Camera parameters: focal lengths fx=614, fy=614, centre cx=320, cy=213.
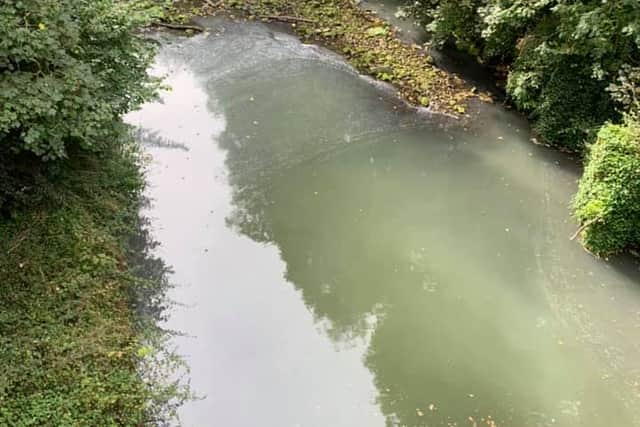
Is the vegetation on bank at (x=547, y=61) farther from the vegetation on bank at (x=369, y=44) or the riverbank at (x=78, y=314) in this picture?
the riverbank at (x=78, y=314)

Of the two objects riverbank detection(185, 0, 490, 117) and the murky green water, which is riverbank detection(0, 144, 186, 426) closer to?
the murky green water

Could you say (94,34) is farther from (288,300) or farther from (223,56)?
(223,56)

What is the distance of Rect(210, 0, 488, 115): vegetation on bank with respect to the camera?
37.6 ft

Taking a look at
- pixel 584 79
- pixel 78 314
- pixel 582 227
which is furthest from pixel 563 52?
pixel 78 314

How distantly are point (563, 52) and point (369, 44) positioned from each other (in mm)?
4408

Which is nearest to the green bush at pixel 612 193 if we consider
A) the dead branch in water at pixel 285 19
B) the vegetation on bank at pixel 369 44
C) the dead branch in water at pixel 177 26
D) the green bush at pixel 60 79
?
the vegetation on bank at pixel 369 44

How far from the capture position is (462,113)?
11.0 m

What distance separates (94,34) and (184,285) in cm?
305

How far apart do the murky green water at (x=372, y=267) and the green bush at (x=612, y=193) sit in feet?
1.09

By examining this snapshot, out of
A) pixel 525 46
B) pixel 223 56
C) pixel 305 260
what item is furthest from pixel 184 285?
pixel 525 46

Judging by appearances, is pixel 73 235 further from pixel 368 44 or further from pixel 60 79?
pixel 368 44

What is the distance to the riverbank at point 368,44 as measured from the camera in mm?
11453

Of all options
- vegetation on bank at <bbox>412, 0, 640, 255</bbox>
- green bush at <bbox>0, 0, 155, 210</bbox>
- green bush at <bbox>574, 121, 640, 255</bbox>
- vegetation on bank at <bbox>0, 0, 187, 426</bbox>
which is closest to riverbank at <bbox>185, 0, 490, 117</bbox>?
vegetation on bank at <bbox>412, 0, 640, 255</bbox>

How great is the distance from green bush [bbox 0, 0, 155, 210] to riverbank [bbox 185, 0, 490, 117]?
5620 mm
